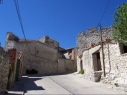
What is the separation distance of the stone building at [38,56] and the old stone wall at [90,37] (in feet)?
20.2

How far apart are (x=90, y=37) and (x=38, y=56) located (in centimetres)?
1139

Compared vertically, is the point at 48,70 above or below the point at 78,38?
below

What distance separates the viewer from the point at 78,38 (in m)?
34.1

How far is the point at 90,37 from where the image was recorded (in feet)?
103

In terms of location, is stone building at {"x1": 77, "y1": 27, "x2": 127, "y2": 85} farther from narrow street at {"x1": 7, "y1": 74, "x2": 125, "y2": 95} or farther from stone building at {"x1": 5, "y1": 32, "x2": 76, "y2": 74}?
stone building at {"x1": 5, "y1": 32, "x2": 76, "y2": 74}

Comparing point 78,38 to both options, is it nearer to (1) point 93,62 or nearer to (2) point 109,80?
(1) point 93,62

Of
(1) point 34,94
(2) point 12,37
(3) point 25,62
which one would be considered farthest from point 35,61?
(1) point 34,94

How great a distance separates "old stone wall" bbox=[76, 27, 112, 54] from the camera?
94.1ft

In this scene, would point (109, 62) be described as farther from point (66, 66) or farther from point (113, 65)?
point (66, 66)

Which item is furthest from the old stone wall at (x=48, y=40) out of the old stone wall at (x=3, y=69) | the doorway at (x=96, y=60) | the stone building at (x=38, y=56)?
the old stone wall at (x=3, y=69)

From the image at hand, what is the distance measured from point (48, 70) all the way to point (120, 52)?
19369mm

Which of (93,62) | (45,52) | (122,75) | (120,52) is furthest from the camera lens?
(45,52)

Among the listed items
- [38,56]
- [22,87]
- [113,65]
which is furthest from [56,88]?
[38,56]

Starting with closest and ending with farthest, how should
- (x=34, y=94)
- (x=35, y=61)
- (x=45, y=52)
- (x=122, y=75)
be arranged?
1. (x=34, y=94)
2. (x=122, y=75)
3. (x=35, y=61)
4. (x=45, y=52)
